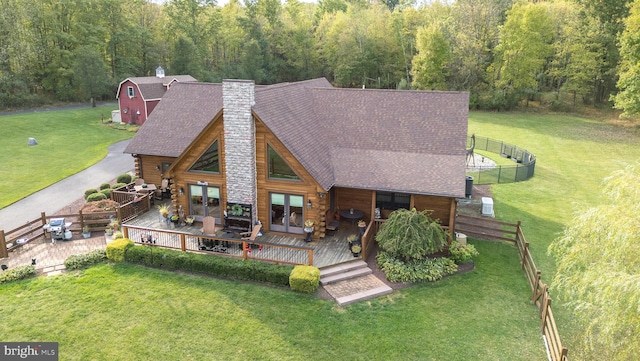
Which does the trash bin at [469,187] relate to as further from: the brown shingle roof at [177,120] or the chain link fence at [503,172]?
the brown shingle roof at [177,120]

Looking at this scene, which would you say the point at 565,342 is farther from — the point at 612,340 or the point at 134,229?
the point at 134,229

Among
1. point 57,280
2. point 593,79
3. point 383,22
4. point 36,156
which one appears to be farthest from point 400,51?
point 57,280

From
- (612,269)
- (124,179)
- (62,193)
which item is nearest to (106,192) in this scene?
(124,179)

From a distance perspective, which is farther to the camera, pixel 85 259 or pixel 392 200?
pixel 392 200

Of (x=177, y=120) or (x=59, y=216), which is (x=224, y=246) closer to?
(x=59, y=216)

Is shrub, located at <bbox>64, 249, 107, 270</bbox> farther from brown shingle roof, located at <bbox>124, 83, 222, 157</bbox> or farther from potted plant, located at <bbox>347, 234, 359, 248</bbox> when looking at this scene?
potted plant, located at <bbox>347, 234, 359, 248</bbox>

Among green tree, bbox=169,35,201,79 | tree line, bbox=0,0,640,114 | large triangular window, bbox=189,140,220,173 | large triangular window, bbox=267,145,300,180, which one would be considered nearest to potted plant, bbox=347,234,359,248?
large triangular window, bbox=267,145,300,180
